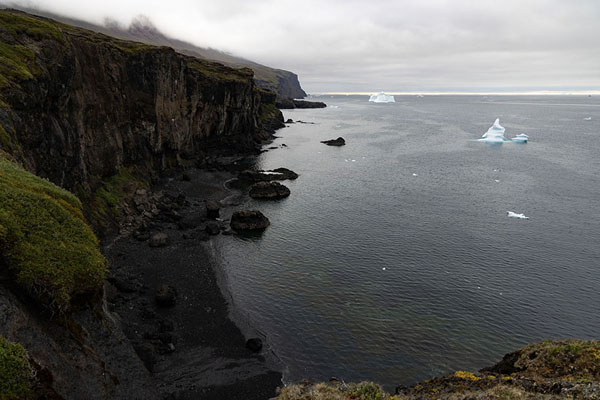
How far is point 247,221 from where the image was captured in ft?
194

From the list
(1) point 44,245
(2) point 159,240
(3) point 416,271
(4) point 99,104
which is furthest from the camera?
(4) point 99,104

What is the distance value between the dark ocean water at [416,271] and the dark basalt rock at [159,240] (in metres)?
8.27

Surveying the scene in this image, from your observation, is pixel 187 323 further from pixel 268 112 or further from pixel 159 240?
pixel 268 112

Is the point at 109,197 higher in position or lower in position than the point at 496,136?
lower

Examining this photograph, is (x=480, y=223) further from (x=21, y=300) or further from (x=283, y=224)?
(x=21, y=300)

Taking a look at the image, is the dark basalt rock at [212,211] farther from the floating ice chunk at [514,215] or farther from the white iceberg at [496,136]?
the white iceberg at [496,136]

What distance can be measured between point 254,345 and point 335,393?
1531 cm

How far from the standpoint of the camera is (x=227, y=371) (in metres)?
29.9

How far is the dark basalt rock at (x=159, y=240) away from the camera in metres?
50.6

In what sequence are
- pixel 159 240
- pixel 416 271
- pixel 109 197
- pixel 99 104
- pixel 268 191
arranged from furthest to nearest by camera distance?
pixel 268 191 → pixel 99 104 → pixel 109 197 → pixel 159 240 → pixel 416 271

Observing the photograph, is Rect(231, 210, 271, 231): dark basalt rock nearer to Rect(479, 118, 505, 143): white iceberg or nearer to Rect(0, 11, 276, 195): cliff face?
Rect(0, 11, 276, 195): cliff face

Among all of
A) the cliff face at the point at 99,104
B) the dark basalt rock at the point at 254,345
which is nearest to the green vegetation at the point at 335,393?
the dark basalt rock at the point at 254,345

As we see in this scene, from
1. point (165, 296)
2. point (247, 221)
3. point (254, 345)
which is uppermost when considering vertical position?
point (247, 221)

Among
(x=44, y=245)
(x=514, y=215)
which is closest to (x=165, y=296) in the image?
(x=44, y=245)
